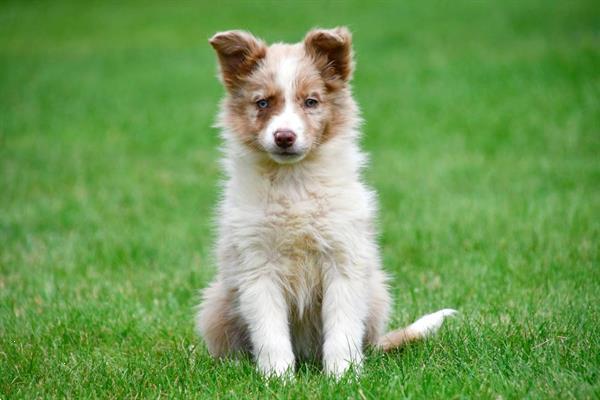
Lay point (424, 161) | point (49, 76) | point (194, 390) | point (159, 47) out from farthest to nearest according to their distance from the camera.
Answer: point (159, 47) < point (49, 76) < point (424, 161) < point (194, 390)

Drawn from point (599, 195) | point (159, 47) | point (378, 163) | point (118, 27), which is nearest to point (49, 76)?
point (159, 47)

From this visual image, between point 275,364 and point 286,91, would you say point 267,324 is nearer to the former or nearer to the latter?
point 275,364

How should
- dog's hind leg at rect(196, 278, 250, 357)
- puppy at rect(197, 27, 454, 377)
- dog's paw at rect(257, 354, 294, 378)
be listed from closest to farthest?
dog's paw at rect(257, 354, 294, 378) < puppy at rect(197, 27, 454, 377) < dog's hind leg at rect(196, 278, 250, 357)

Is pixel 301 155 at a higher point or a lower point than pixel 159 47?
higher

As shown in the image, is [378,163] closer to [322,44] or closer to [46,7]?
[322,44]

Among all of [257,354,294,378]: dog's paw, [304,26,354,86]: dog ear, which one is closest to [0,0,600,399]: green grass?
[257,354,294,378]: dog's paw

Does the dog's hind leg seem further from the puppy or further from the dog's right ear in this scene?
the dog's right ear

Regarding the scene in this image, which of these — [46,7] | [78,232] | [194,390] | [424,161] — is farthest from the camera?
[46,7]

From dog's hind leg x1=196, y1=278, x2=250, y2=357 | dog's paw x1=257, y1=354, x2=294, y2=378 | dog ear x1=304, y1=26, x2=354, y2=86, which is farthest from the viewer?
dog's hind leg x1=196, y1=278, x2=250, y2=357

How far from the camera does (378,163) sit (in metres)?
10.5

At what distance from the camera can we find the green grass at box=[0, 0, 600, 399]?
443cm

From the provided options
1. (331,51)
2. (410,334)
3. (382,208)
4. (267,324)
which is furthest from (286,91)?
(382,208)

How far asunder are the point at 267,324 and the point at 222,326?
460 millimetres

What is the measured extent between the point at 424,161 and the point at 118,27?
15.5 meters
